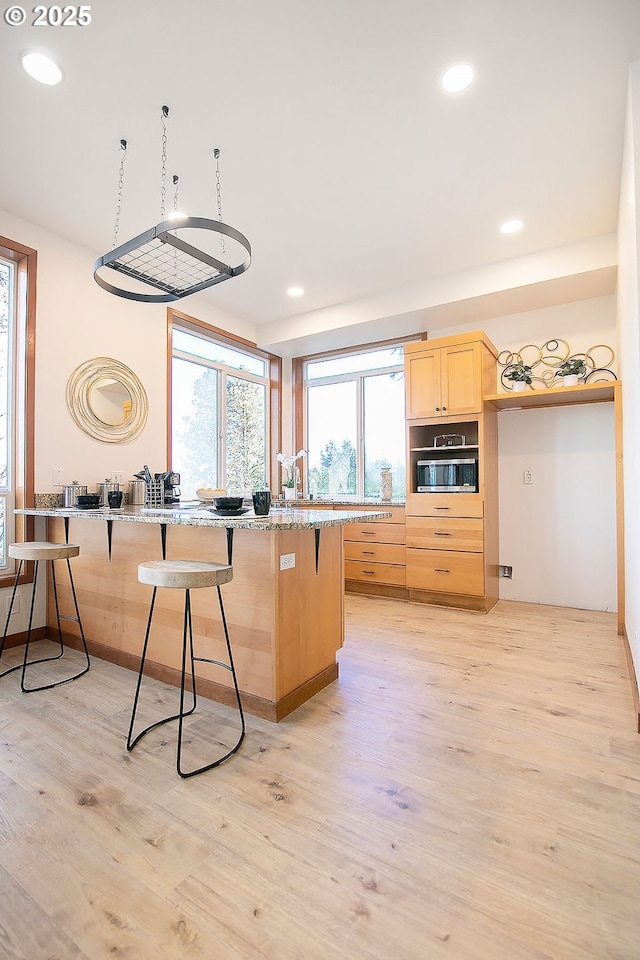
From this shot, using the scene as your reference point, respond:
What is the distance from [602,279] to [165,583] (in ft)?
12.7

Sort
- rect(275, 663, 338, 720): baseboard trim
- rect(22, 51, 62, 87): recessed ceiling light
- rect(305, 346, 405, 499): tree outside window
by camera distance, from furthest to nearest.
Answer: rect(305, 346, 405, 499): tree outside window → rect(275, 663, 338, 720): baseboard trim → rect(22, 51, 62, 87): recessed ceiling light

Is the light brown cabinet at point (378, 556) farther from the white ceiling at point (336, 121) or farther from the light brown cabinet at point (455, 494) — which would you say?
the white ceiling at point (336, 121)

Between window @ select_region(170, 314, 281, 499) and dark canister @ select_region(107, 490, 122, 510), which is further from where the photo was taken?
window @ select_region(170, 314, 281, 499)

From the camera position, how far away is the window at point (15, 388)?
129 inches

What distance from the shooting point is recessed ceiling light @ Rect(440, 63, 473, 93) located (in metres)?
2.11

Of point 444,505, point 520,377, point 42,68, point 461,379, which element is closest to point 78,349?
point 42,68

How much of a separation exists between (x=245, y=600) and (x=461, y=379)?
2.84m

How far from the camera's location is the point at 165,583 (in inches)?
70.5

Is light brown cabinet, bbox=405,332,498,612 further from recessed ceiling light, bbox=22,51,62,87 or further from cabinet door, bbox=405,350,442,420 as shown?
recessed ceiling light, bbox=22,51,62,87

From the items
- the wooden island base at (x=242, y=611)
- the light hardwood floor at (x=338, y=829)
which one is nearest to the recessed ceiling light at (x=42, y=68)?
the wooden island base at (x=242, y=611)

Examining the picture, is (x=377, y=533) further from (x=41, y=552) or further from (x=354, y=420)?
(x=41, y=552)

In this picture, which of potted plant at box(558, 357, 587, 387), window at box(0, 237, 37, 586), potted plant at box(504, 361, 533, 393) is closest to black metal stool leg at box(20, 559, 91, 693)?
window at box(0, 237, 37, 586)

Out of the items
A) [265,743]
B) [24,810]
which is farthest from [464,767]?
[24,810]

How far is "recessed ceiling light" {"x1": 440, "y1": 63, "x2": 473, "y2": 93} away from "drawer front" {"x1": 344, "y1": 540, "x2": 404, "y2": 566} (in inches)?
130
